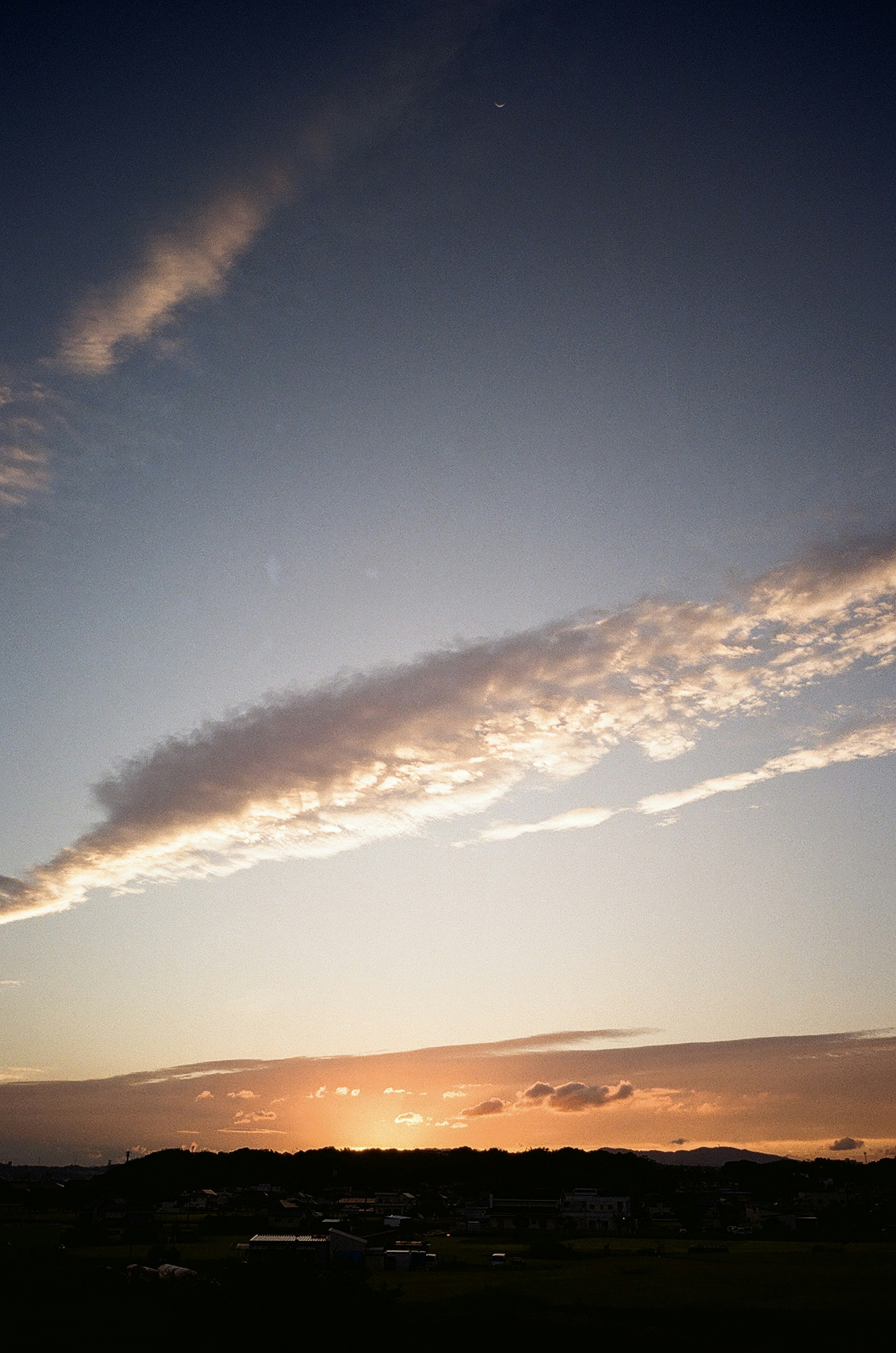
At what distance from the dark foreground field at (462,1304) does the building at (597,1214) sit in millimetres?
37593

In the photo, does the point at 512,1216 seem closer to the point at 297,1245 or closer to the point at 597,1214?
the point at 597,1214

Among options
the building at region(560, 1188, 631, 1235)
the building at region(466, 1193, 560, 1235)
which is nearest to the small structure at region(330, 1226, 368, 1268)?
the building at region(466, 1193, 560, 1235)

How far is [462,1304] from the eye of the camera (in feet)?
119

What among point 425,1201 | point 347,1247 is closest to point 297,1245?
point 347,1247

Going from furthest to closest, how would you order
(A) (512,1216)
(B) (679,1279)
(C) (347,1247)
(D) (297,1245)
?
(A) (512,1216) → (C) (347,1247) → (D) (297,1245) → (B) (679,1279)

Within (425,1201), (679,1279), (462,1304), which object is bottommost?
(425,1201)

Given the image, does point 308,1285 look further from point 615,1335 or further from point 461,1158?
point 461,1158

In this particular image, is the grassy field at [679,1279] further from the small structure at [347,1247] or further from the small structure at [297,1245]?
the small structure at [297,1245]

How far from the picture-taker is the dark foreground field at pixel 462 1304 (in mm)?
28312

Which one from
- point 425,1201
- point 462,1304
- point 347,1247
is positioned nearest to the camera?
point 462,1304

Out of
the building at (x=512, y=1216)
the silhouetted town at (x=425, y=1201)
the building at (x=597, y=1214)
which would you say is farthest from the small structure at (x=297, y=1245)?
the building at (x=597, y=1214)

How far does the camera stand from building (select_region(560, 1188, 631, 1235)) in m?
84.9

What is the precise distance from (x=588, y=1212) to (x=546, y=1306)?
61.2 meters

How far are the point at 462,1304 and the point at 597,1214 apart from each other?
6101 cm
